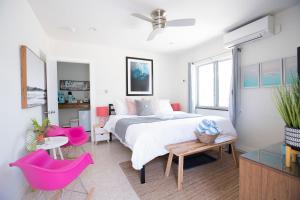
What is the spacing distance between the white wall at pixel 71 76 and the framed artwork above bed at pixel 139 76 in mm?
1806

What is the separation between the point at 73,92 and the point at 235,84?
454 centimetres

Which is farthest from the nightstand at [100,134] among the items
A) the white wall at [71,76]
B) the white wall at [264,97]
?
the white wall at [264,97]

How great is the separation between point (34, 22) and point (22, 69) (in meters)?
1.03

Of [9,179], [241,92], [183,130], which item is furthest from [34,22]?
[241,92]

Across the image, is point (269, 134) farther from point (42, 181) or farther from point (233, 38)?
point (42, 181)

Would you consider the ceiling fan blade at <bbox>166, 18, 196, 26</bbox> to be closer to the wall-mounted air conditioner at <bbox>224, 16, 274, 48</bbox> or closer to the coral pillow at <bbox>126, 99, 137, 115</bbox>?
the wall-mounted air conditioner at <bbox>224, 16, 274, 48</bbox>

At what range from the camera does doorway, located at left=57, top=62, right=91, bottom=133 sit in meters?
4.50

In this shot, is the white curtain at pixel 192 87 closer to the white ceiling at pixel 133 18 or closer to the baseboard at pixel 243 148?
the white ceiling at pixel 133 18

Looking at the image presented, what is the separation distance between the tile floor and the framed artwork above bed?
174cm

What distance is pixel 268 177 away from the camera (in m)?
1.05

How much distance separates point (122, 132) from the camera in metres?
2.39

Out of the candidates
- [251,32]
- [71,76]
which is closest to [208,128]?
[251,32]

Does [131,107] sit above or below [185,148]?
above

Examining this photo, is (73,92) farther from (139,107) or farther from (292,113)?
(292,113)
